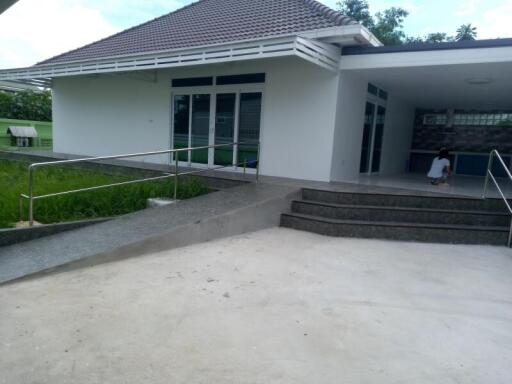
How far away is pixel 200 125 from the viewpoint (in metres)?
9.81

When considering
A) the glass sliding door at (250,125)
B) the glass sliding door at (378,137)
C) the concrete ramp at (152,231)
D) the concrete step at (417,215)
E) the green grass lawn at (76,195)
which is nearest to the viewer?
the concrete ramp at (152,231)

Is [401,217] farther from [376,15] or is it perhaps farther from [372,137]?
[376,15]

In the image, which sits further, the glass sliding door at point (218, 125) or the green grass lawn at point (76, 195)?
the glass sliding door at point (218, 125)

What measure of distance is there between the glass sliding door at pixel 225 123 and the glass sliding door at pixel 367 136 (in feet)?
11.0

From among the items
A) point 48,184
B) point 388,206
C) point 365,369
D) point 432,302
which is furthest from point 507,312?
point 48,184

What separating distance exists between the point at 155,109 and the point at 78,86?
362 centimetres

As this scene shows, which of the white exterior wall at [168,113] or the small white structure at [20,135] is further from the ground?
the white exterior wall at [168,113]

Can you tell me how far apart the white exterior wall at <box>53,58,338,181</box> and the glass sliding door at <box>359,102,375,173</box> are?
6.52 ft

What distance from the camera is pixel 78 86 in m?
12.2

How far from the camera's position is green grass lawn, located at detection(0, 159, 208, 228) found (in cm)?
513

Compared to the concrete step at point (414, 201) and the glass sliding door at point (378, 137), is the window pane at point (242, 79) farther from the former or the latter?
the concrete step at point (414, 201)

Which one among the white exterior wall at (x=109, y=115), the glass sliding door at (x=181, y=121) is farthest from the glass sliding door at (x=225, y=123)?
the white exterior wall at (x=109, y=115)

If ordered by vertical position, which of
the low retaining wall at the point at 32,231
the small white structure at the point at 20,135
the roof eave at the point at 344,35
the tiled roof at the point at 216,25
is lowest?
the low retaining wall at the point at 32,231

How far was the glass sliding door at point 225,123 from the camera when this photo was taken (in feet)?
30.2
